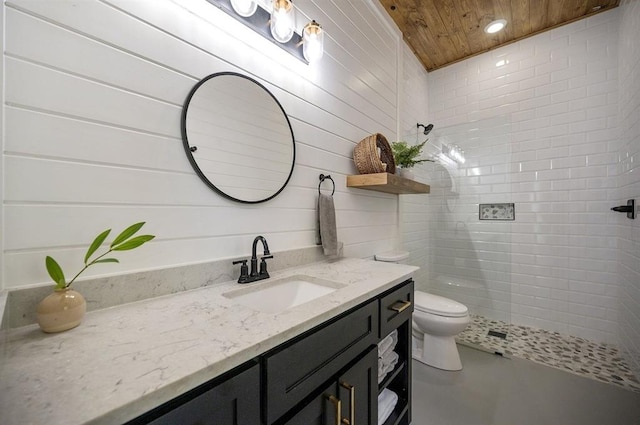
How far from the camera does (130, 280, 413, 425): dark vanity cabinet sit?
1.53ft

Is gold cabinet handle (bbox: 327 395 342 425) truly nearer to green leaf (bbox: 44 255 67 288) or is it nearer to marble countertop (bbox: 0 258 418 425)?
marble countertop (bbox: 0 258 418 425)

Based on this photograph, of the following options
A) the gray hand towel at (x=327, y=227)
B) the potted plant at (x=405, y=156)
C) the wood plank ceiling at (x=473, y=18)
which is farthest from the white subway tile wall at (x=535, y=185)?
the gray hand towel at (x=327, y=227)

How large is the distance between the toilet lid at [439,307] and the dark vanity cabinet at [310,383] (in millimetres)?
798

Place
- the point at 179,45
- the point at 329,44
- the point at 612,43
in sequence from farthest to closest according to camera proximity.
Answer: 1. the point at 612,43
2. the point at 329,44
3. the point at 179,45

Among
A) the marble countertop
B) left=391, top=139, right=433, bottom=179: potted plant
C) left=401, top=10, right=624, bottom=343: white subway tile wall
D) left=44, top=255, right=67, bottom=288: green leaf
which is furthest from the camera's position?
left=401, top=10, right=624, bottom=343: white subway tile wall

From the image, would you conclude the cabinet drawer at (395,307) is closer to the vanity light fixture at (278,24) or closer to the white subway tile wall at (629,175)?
the vanity light fixture at (278,24)

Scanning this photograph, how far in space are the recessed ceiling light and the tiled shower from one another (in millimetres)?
356

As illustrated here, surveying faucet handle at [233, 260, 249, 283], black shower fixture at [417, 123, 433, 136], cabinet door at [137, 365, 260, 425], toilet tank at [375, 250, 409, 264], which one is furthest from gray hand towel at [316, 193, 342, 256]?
black shower fixture at [417, 123, 433, 136]

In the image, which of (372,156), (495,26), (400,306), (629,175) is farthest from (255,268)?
(495,26)

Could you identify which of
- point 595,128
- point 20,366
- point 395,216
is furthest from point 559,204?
point 20,366

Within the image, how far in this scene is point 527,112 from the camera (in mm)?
2459

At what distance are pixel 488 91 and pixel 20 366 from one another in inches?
143

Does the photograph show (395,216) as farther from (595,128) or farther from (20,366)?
(20,366)

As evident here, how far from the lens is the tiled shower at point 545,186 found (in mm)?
2012
